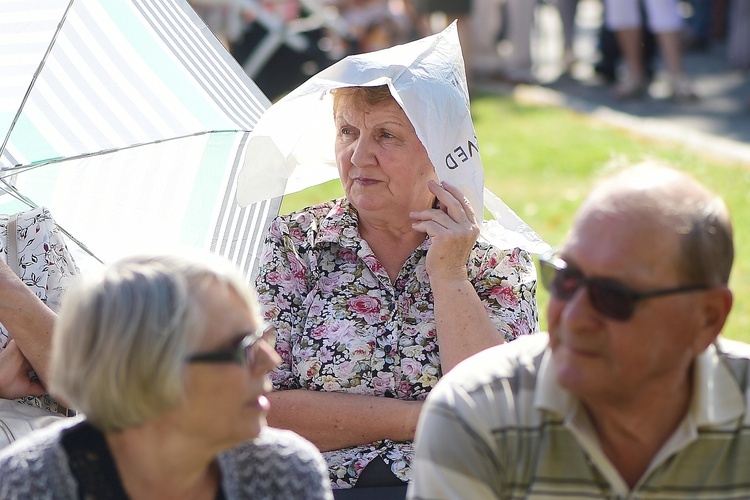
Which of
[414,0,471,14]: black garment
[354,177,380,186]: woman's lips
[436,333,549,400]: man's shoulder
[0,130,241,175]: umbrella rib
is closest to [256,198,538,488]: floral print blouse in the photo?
[354,177,380,186]: woman's lips

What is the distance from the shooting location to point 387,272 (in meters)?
3.45

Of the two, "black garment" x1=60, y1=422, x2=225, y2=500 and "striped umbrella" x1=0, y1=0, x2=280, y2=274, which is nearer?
"black garment" x1=60, y1=422, x2=225, y2=500

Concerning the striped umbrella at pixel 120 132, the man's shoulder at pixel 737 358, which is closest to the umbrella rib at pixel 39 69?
the striped umbrella at pixel 120 132

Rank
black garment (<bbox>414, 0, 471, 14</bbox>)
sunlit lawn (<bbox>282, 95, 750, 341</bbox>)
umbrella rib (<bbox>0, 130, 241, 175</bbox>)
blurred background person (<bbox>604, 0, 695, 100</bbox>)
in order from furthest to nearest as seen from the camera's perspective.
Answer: black garment (<bbox>414, 0, 471, 14</bbox>)
blurred background person (<bbox>604, 0, 695, 100</bbox>)
sunlit lawn (<bbox>282, 95, 750, 341</bbox>)
umbrella rib (<bbox>0, 130, 241, 175</bbox>)

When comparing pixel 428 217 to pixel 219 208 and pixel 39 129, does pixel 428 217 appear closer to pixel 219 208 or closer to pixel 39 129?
pixel 219 208

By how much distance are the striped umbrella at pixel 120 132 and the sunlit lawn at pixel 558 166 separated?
8.22 ft

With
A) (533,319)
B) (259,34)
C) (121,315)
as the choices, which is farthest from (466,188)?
(259,34)

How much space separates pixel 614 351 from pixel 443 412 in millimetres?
358

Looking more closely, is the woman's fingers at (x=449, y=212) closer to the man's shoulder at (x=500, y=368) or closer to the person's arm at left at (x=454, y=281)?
the person's arm at left at (x=454, y=281)

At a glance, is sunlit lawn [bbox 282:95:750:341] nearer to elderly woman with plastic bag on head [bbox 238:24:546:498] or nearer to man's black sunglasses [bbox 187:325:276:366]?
elderly woman with plastic bag on head [bbox 238:24:546:498]

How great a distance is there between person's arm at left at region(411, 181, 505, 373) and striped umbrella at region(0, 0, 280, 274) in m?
0.76

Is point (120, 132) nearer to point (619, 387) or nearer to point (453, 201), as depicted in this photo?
point (453, 201)

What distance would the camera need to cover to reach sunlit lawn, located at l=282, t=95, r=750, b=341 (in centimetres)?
745

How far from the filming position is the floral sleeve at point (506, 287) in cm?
338
